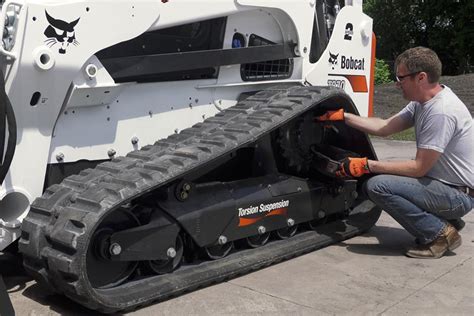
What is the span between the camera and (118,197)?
3.12 metres

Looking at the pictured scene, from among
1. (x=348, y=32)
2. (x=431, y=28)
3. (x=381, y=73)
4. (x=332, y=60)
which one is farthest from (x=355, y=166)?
(x=431, y=28)

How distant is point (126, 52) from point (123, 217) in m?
0.96

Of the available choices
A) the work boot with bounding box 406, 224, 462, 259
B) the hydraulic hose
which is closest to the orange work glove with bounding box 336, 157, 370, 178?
the work boot with bounding box 406, 224, 462, 259

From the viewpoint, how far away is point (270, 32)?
4.49 m

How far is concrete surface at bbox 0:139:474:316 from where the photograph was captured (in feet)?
11.3

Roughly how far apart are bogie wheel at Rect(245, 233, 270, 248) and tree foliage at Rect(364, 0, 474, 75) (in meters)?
29.9

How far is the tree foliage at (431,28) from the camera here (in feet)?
105

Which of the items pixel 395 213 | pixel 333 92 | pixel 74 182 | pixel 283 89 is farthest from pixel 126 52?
pixel 395 213

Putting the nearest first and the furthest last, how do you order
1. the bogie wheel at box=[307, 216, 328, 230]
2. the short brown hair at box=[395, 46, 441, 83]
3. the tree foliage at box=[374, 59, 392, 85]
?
the short brown hair at box=[395, 46, 441, 83] < the bogie wheel at box=[307, 216, 328, 230] < the tree foliage at box=[374, 59, 392, 85]

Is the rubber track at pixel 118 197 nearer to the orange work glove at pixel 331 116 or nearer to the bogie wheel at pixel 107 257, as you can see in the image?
the bogie wheel at pixel 107 257

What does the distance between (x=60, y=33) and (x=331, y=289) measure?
208cm

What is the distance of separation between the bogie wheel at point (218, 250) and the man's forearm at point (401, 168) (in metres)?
1.13

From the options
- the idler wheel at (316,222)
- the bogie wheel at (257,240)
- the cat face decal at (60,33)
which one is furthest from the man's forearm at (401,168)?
the cat face decal at (60,33)

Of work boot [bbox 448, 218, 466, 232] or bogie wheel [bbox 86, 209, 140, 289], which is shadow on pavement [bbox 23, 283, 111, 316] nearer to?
bogie wheel [bbox 86, 209, 140, 289]
